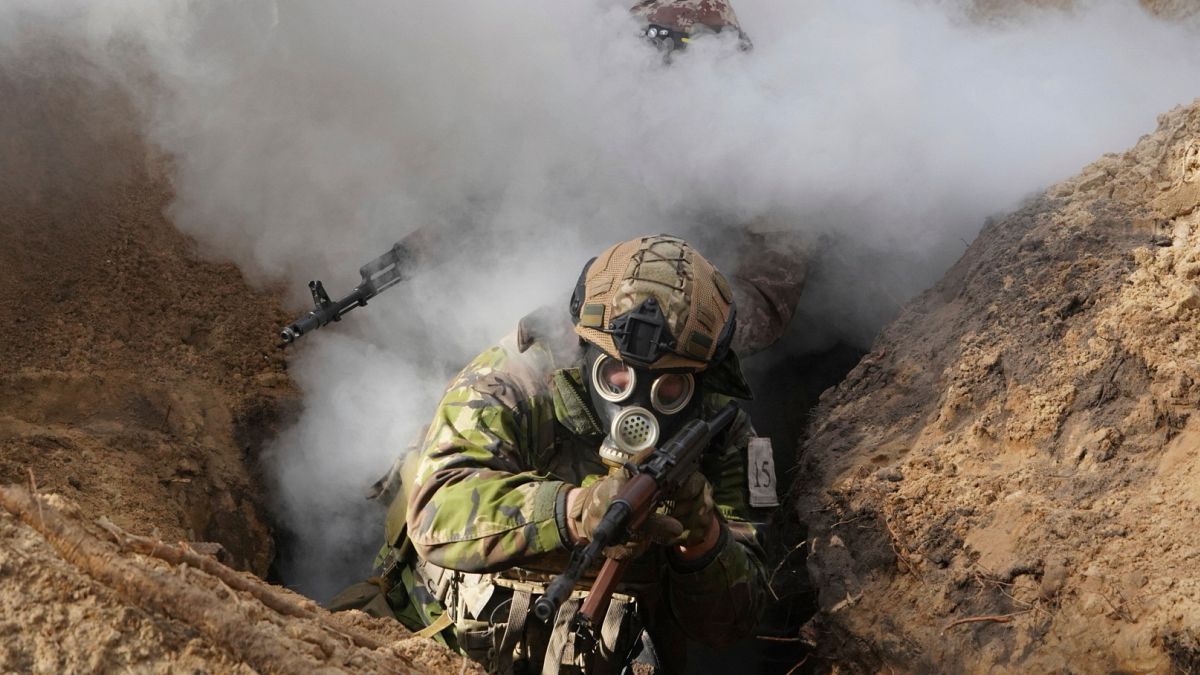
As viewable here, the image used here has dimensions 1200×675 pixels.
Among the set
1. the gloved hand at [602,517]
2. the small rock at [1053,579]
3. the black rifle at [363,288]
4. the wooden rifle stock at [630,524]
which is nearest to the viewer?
the wooden rifle stock at [630,524]

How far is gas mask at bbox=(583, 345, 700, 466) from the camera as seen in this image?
342 cm

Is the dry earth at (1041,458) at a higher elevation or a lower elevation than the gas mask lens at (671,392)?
lower

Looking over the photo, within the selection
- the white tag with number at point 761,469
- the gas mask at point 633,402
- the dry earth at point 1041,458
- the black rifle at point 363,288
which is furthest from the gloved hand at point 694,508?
the black rifle at point 363,288

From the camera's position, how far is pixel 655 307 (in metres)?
3.46

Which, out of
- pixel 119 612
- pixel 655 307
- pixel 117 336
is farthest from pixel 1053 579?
pixel 117 336

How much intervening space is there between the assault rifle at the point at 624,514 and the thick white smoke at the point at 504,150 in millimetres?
2021

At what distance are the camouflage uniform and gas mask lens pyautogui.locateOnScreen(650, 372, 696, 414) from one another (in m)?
0.18

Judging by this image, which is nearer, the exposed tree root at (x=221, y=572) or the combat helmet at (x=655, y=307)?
the exposed tree root at (x=221, y=572)

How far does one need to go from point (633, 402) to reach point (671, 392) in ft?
0.45

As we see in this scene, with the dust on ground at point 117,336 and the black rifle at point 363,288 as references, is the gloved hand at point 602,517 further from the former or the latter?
the black rifle at point 363,288

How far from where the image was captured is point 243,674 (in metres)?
1.99

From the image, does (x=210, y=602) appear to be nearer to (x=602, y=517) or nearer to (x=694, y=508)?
(x=602, y=517)

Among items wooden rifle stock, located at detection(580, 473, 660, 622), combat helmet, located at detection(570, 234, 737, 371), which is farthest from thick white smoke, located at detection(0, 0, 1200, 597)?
wooden rifle stock, located at detection(580, 473, 660, 622)

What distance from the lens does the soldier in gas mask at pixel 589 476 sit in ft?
10.7
